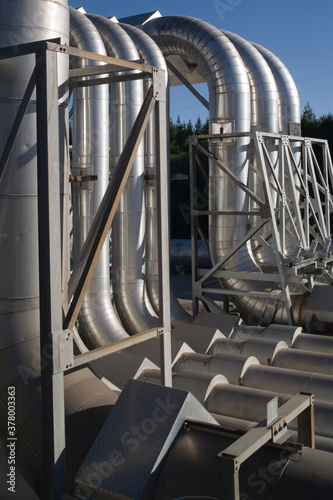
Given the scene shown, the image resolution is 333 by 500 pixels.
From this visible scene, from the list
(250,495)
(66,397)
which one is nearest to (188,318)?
(66,397)

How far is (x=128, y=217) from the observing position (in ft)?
27.0

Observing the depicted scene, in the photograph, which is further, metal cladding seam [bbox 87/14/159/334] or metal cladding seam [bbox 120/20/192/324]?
metal cladding seam [bbox 120/20/192/324]

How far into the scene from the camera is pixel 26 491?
12.9ft

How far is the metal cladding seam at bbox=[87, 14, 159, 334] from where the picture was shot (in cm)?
822

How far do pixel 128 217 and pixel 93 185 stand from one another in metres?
0.93

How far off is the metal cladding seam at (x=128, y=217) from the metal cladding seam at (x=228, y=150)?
66.2 inches

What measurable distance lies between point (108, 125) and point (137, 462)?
5.46 m

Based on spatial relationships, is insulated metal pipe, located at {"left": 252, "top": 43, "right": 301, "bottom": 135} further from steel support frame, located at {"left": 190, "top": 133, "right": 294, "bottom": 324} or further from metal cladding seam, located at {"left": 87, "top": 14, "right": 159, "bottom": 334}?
metal cladding seam, located at {"left": 87, "top": 14, "right": 159, "bottom": 334}

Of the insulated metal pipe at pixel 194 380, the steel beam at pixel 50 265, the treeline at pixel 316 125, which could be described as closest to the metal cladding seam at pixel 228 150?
the insulated metal pipe at pixel 194 380

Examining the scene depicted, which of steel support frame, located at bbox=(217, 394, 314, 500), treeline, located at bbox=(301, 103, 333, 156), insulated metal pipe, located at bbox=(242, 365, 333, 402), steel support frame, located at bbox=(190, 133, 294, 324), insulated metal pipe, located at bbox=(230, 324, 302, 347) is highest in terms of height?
treeline, located at bbox=(301, 103, 333, 156)

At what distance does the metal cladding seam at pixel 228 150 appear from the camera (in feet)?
30.9

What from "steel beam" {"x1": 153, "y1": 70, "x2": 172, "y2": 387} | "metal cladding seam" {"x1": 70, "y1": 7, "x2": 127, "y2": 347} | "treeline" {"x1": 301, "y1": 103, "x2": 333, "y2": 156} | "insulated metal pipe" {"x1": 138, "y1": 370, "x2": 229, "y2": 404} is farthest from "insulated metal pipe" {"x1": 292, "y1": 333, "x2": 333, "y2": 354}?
"treeline" {"x1": 301, "y1": 103, "x2": 333, "y2": 156}

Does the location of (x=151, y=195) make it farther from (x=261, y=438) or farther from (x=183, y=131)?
(x=183, y=131)

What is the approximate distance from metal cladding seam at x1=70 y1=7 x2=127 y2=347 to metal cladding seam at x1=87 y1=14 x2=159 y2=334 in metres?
0.64
